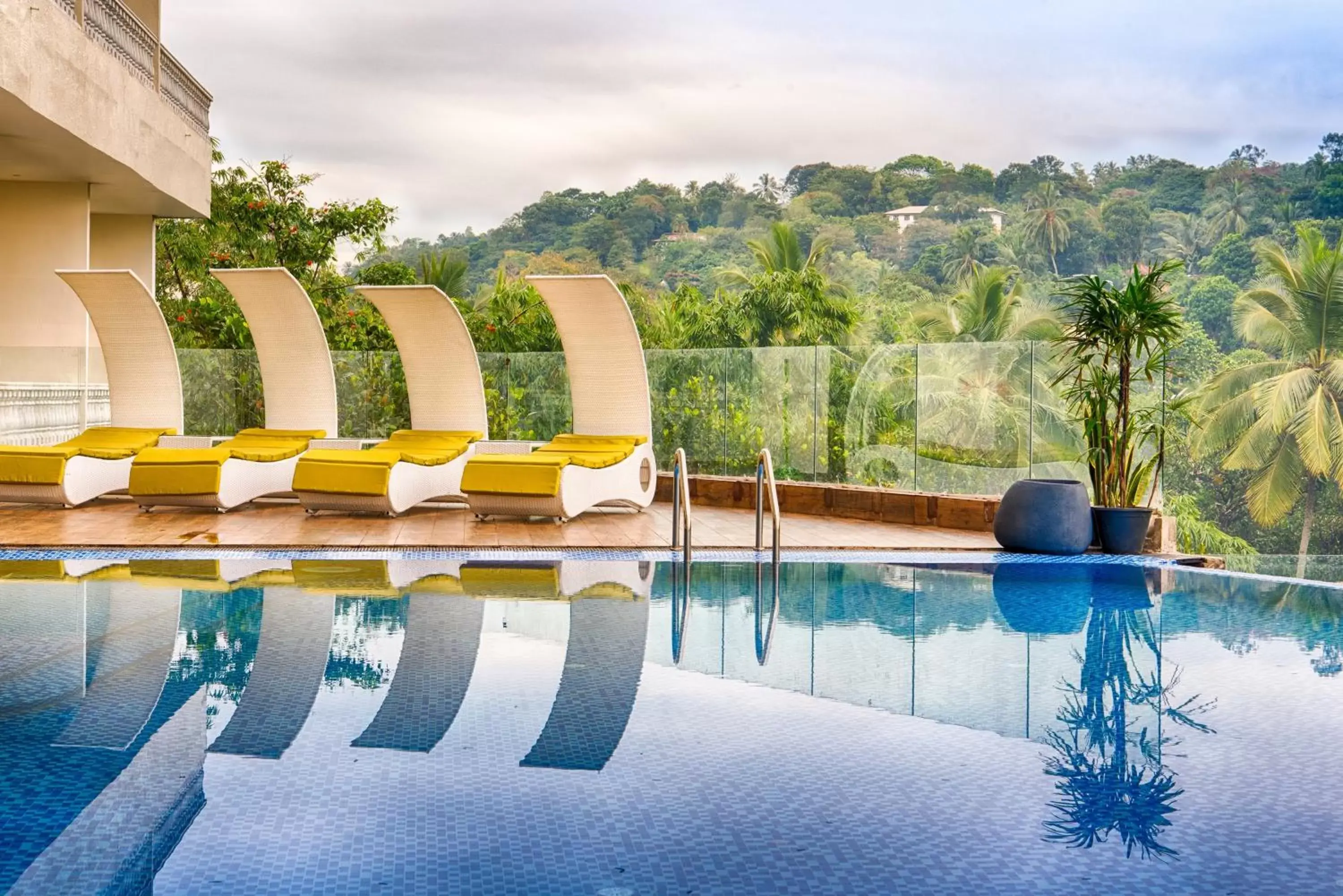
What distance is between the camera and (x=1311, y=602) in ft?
27.0

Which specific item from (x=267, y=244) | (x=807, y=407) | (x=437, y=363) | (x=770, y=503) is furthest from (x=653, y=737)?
(x=267, y=244)

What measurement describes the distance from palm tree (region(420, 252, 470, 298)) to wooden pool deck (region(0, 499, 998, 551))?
32908mm

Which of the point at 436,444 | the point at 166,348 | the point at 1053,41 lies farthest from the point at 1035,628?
the point at 1053,41

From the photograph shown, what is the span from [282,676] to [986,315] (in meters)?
36.0

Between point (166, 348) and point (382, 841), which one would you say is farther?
point (166, 348)

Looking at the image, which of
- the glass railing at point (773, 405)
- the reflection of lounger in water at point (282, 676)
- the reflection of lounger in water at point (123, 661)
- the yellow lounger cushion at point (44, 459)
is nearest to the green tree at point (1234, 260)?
the glass railing at point (773, 405)

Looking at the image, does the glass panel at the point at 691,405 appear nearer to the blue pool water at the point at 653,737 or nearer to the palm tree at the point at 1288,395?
the blue pool water at the point at 653,737

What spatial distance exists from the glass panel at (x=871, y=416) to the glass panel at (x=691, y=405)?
132 cm

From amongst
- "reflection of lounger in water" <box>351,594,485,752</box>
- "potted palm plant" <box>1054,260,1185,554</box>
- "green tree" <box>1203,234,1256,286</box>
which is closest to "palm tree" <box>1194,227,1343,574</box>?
"green tree" <box>1203,234,1256,286</box>

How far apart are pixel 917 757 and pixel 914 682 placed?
45.0 inches

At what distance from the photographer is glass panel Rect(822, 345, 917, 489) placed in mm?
Answer: 11945

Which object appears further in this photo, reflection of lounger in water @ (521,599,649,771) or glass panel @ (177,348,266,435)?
glass panel @ (177,348,266,435)

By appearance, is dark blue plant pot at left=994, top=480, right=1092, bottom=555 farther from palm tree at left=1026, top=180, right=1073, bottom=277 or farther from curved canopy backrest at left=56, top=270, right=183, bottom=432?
palm tree at left=1026, top=180, right=1073, bottom=277

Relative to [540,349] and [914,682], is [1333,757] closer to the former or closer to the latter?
[914,682]
